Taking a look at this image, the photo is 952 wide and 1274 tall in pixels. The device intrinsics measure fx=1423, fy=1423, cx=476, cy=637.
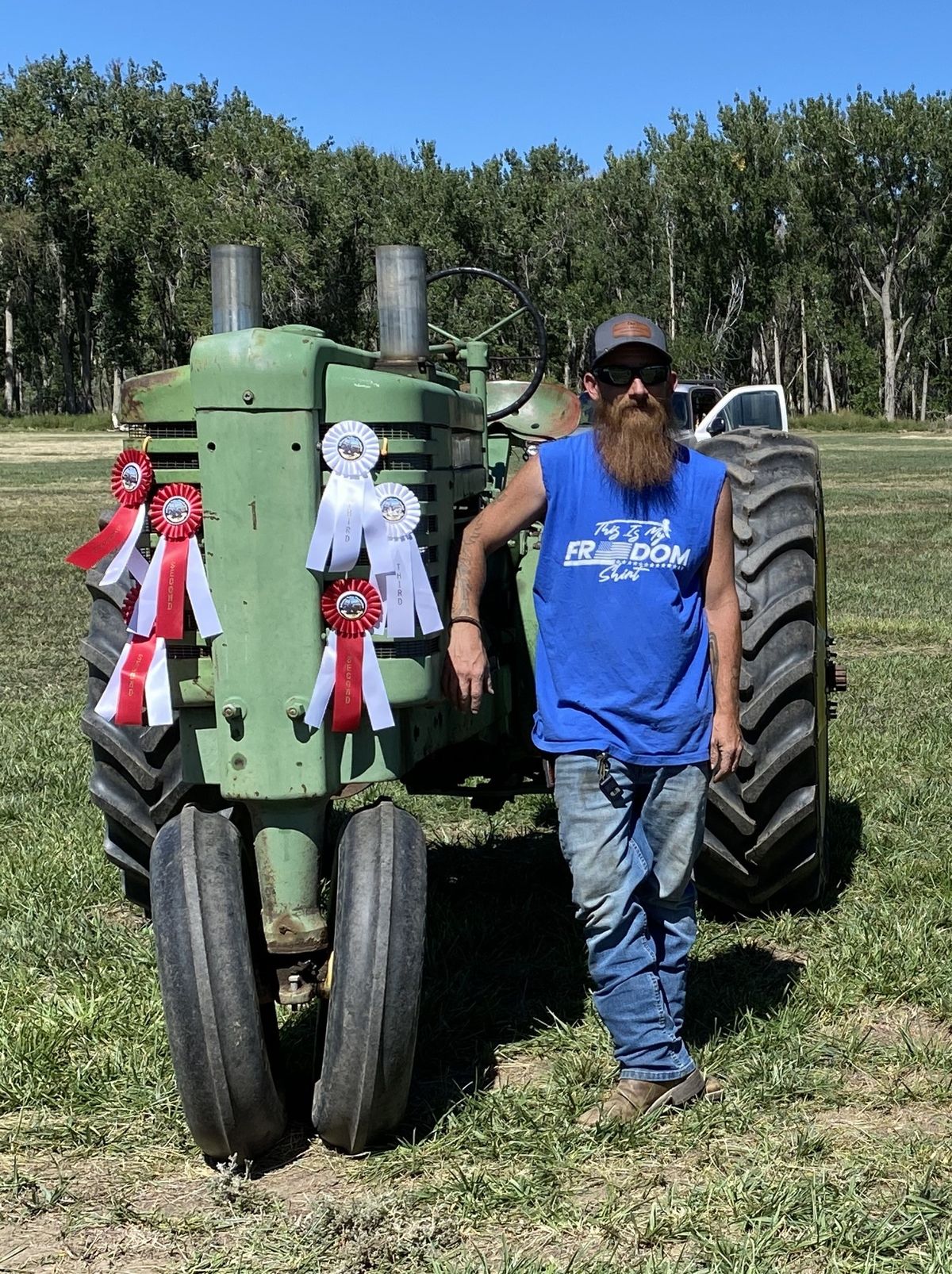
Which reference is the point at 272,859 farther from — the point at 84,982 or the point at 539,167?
the point at 539,167

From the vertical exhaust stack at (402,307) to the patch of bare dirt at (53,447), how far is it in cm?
2940

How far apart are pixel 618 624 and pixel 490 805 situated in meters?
1.47

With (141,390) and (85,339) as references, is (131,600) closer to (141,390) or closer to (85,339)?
(141,390)

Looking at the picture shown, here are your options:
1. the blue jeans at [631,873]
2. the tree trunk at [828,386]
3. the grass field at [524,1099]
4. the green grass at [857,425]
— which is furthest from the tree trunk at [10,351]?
the blue jeans at [631,873]

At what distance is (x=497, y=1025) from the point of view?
12.7 ft

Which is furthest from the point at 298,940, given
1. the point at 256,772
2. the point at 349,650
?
the point at 349,650

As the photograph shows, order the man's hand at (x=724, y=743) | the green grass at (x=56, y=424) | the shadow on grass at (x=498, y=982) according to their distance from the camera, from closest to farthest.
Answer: the man's hand at (x=724, y=743), the shadow on grass at (x=498, y=982), the green grass at (x=56, y=424)

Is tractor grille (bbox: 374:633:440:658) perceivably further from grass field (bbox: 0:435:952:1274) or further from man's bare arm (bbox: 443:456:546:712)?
grass field (bbox: 0:435:952:1274)

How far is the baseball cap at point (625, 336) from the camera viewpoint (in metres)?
3.23

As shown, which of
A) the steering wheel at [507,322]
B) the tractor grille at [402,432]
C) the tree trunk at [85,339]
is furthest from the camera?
the tree trunk at [85,339]

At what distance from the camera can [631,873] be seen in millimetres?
3275

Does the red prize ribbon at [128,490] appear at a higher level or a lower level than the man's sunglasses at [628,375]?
lower

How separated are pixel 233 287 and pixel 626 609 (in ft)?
4.43

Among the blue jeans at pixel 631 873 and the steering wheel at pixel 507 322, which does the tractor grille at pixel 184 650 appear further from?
the steering wheel at pixel 507 322
